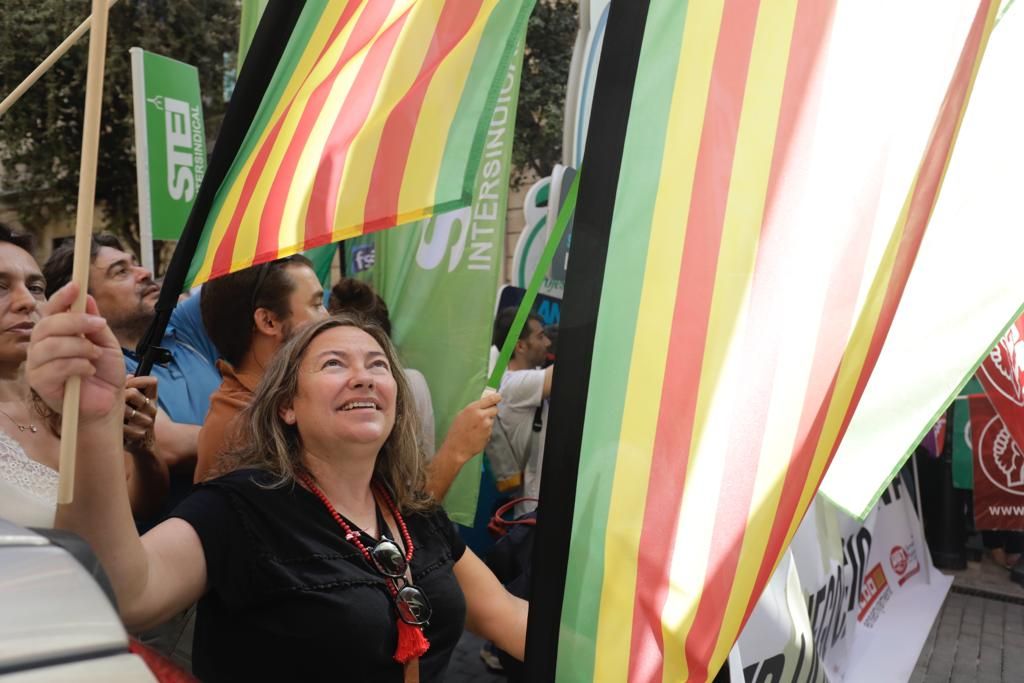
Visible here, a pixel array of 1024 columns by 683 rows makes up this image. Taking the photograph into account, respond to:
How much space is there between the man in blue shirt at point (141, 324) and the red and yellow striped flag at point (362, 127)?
91 centimetres

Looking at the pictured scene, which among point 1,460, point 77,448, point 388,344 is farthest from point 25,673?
point 388,344

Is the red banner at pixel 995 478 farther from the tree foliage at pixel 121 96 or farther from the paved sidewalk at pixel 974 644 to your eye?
the tree foliage at pixel 121 96

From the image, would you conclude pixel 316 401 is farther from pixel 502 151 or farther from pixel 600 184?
pixel 502 151

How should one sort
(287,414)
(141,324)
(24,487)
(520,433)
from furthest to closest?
(520,433)
(141,324)
(287,414)
(24,487)

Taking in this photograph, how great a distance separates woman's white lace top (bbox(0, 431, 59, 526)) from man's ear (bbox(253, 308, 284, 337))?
104cm

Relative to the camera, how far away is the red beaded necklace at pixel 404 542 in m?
1.69

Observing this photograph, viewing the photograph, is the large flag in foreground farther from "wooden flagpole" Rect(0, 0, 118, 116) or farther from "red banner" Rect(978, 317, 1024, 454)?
"wooden flagpole" Rect(0, 0, 118, 116)

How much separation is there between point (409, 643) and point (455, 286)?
223cm

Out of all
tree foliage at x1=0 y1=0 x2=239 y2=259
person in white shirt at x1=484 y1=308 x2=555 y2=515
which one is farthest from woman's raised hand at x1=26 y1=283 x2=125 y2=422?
tree foliage at x1=0 y1=0 x2=239 y2=259

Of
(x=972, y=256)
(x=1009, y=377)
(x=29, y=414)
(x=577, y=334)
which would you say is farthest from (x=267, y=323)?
(x=1009, y=377)

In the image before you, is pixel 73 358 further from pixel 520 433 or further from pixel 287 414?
pixel 520 433

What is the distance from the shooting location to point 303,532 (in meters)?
1.74

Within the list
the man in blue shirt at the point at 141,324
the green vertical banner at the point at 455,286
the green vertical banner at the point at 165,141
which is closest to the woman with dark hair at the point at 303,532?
the man in blue shirt at the point at 141,324

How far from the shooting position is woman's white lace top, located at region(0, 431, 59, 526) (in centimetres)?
108
